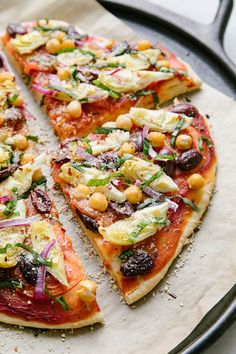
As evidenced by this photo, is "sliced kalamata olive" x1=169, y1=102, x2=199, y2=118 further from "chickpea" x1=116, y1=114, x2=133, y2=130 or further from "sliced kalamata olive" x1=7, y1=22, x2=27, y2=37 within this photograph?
"sliced kalamata olive" x1=7, y1=22, x2=27, y2=37

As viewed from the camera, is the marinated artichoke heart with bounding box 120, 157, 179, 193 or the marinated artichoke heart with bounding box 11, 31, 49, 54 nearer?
the marinated artichoke heart with bounding box 120, 157, 179, 193

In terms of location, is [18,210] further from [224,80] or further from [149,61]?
[224,80]

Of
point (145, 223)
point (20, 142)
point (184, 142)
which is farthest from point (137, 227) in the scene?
point (20, 142)

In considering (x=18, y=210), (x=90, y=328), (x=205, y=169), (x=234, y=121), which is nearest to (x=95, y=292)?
(x=90, y=328)

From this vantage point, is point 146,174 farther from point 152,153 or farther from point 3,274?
point 3,274

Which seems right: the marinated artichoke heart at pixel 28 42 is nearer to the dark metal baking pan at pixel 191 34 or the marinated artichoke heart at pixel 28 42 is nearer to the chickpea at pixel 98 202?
the dark metal baking pan at pixel 191 34

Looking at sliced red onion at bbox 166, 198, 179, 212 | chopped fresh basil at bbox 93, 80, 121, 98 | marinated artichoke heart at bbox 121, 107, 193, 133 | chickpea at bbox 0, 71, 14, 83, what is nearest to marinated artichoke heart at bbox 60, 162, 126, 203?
sliced red onion at bbox 166, 198, 179, 212
